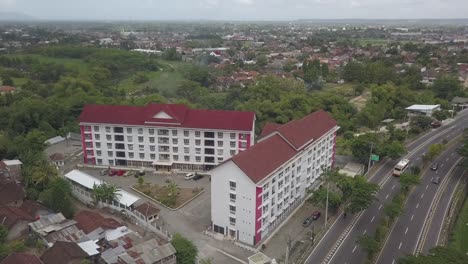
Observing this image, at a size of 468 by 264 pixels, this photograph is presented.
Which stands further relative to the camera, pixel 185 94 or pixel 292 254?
pixel 185 94

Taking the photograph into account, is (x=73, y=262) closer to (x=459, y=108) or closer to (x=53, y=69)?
(x=459, y=108)

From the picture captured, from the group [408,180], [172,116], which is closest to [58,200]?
[172,116]

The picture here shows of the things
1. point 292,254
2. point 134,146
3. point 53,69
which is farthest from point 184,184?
point 53,69

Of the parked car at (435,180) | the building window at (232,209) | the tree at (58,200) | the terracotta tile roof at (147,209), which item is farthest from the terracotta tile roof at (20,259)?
the parked car at (435,180)

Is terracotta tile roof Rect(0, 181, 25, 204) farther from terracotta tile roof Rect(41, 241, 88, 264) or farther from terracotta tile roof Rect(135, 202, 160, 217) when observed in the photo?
terracotta tile roof Rect(135, 202, 160, 217)

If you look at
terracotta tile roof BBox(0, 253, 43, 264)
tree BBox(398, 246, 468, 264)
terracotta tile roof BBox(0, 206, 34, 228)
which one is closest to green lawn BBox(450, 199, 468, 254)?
tree BBox(398, 246, 468, 264)

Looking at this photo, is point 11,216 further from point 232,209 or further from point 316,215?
point 316,215
